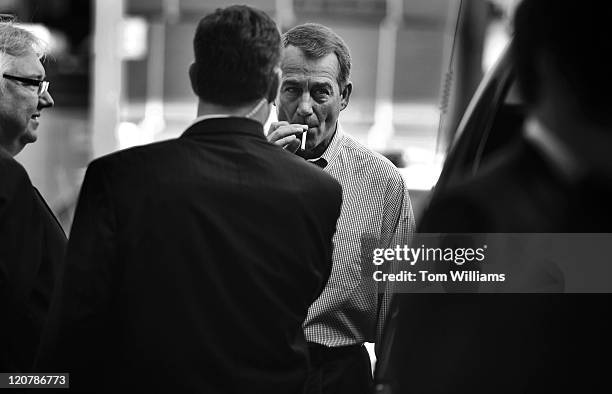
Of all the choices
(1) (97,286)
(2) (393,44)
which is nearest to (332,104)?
(1) (97,286)

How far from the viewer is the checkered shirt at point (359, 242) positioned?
8.36 ft

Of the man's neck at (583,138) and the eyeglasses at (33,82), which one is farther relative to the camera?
the eyeglasses at (33,82)

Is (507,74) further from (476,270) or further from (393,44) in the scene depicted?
(393,44)

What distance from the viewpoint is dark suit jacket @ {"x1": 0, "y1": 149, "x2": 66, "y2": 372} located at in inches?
85.7

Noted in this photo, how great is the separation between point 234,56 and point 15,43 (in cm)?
71

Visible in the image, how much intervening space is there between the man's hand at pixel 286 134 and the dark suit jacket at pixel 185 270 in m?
0.38

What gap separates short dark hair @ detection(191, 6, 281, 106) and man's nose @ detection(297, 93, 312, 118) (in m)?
0.52

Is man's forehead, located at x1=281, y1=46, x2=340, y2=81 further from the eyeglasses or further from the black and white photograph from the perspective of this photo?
the eyeglasses

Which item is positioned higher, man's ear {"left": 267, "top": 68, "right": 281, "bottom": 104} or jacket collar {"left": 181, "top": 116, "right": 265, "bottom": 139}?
man's ear {"left": 267, "top": 68, "right": 281, "bottom": 104}

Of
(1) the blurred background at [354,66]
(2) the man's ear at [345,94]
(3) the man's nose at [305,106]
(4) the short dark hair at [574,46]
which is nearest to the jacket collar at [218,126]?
(3) the man's nose at [305,106]

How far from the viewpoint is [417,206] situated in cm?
407

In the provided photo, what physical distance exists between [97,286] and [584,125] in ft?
3.29

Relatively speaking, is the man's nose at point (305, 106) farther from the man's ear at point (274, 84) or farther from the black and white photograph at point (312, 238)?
the man's ear at point (274, 84)

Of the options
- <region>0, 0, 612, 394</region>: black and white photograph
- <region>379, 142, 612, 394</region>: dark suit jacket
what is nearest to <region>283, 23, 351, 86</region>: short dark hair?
<region>0, 0, 612, 394</region>: black and white photograph
